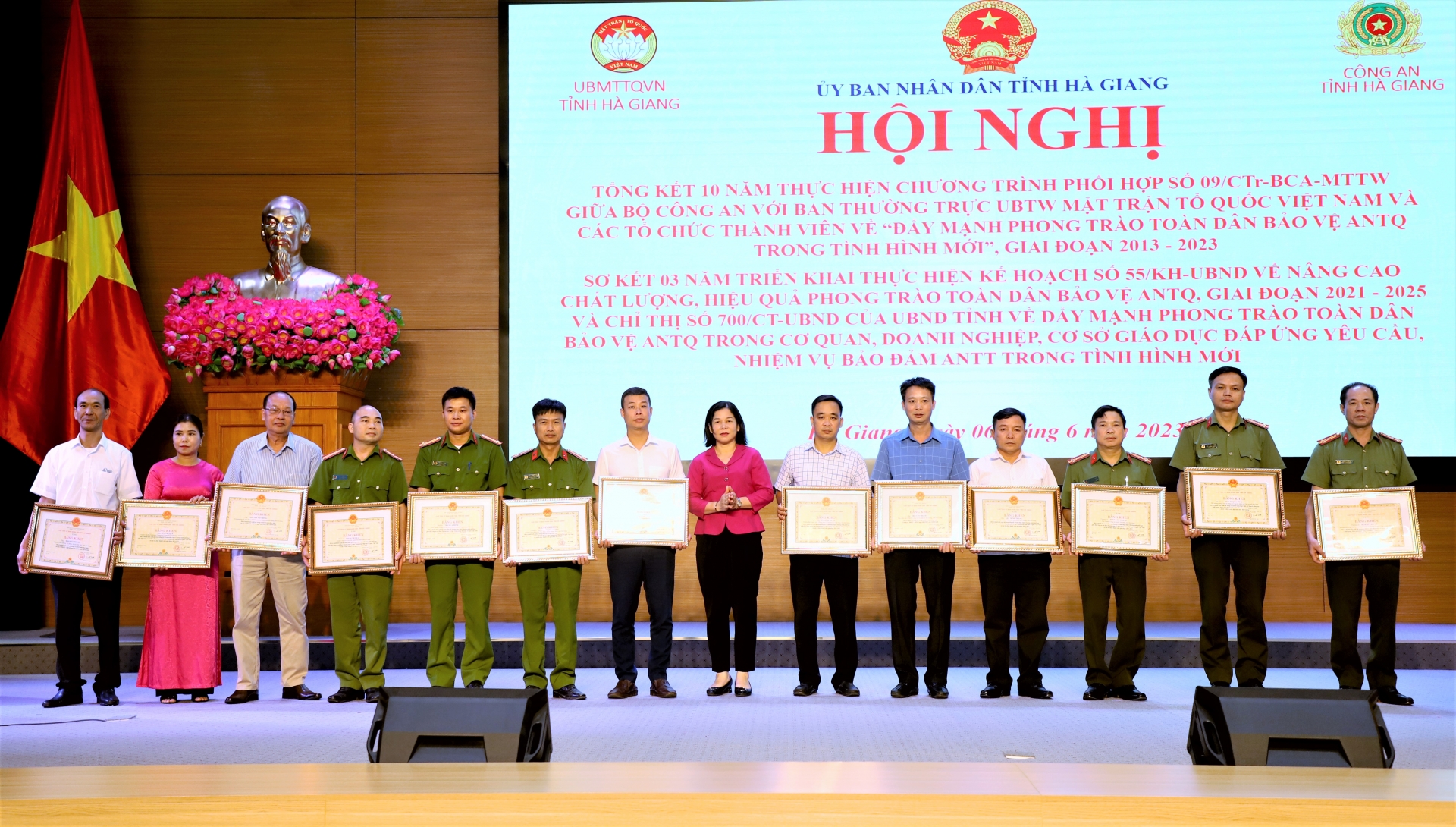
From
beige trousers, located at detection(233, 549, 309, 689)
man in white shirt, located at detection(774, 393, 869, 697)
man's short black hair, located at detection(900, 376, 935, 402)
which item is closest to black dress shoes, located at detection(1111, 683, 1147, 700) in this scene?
man in white shirt, located at detection(774, 393, 869, 697)

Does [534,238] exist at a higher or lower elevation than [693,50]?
lower

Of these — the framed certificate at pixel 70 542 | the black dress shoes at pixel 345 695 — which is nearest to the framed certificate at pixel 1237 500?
the black dress shoes at pixel 345 695

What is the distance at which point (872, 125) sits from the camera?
247 inches

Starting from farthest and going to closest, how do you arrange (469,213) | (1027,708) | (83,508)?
(469,213) → (83,508) → (1027,708)

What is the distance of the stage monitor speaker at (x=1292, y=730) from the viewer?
220 centimetres

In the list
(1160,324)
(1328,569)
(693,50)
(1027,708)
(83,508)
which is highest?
(693,50)

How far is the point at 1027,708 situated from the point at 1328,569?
1.50 m

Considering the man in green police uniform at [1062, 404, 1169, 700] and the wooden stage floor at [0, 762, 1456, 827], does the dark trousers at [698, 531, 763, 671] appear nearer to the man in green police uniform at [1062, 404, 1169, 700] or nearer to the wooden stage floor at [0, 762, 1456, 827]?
the man in green police uniform at [1062, 404, 1169, 700]

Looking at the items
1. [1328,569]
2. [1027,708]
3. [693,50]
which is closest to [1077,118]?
[693,50]

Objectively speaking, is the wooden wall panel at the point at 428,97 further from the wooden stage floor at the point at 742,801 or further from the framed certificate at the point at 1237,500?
the wooden stage floor at the point at 742,801

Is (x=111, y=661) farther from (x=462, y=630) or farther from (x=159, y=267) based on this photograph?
(x=159, y=267)

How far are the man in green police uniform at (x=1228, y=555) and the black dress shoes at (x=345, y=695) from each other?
3.60 m

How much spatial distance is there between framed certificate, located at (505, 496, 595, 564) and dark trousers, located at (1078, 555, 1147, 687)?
2131 millimetres

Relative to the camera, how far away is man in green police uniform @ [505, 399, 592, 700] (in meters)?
4.79
